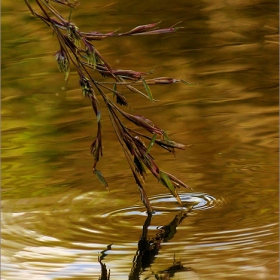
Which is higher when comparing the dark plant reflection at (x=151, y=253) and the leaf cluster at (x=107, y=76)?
the leaf cluster at (x=107, y=76)

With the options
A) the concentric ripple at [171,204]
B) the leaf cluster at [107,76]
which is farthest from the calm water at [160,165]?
the leaf cluster at [107,76]

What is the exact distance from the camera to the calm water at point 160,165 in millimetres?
1646

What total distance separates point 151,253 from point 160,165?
1.89 feet

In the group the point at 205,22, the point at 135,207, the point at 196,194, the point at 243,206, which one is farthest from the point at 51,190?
the point at 205,22

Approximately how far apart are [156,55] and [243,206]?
1.82 m

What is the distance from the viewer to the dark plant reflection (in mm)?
1555

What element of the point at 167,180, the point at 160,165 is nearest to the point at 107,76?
the point at 167,180

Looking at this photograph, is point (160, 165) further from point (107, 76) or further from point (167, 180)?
point (107, 76)

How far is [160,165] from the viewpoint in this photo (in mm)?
2213

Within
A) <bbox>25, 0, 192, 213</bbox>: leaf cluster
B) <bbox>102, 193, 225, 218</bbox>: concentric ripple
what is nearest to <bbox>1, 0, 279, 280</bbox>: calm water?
<bbox>102, 193, 225, 218</bbox>: concentric ripple

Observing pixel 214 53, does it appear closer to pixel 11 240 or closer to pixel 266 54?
pixel 266 54

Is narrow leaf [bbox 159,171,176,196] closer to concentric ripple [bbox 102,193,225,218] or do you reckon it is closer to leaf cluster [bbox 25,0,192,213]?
leaf cluster [bbox 25,0,192,213]

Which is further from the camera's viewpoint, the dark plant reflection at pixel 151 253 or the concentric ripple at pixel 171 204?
the concentric ripple at pixel 171 204

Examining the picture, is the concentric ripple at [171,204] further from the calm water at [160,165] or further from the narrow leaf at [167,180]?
the narrow leaf at [167,180]
